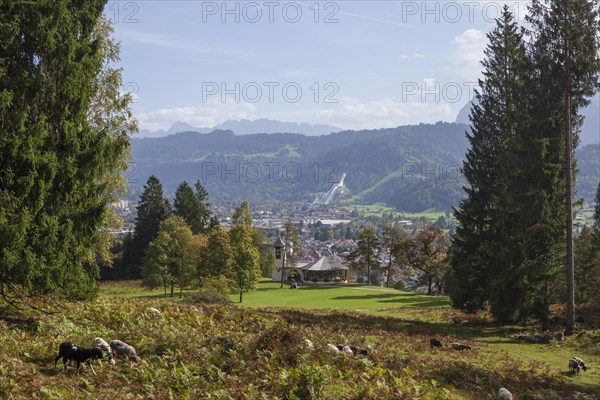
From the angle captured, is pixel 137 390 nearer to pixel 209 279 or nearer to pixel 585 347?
pixel 585 347

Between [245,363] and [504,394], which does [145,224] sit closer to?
[245,363]

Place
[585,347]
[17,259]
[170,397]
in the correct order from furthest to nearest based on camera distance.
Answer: [585,347] → [17,259] → [170,397]

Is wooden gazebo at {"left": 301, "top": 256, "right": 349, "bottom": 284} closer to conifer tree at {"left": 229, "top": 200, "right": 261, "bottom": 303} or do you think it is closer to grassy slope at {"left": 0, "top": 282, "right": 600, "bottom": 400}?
conifer tree at {"left": 229, "top": 200, "right": 261, "bottom": 303}

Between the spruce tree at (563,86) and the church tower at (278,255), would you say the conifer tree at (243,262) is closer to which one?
the spruce tree at (563,86)

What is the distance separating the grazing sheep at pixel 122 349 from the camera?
14.1 meters

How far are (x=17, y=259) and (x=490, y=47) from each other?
109 ft

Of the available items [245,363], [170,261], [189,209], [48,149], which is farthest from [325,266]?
[245,363]

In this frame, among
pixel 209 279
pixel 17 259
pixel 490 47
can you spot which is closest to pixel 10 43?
pixel 17 259

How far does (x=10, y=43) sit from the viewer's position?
15.2 metres

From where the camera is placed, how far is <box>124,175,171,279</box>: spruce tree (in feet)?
263

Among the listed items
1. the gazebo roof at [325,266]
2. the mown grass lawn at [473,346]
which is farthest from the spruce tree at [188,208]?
the mown grass lawn at [473,346]

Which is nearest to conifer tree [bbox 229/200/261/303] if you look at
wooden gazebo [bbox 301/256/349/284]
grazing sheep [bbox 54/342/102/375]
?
wooden gazebo [bbox 301/256/349/284]

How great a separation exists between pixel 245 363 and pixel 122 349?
340 cm

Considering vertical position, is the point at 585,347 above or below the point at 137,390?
below
